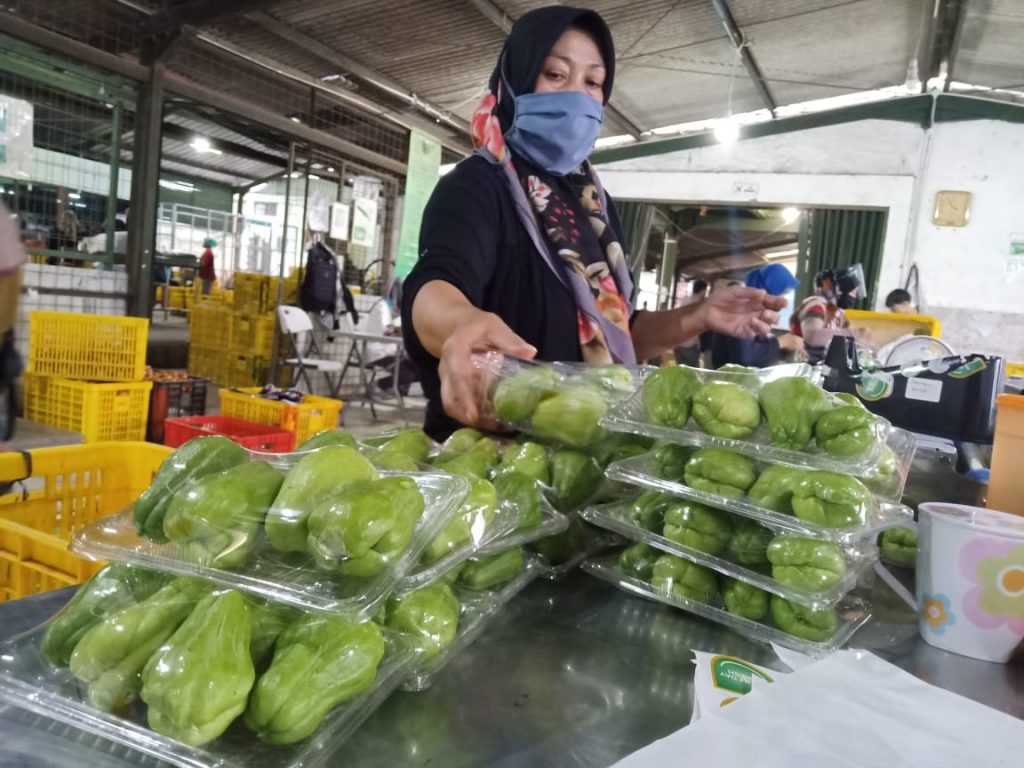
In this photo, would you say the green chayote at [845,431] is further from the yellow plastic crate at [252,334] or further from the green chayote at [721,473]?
the yellow plastic crate at [252,334]

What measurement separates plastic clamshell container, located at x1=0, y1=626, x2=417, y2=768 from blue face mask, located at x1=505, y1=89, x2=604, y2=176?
1.39 metres

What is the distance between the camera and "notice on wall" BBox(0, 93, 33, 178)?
468 cm

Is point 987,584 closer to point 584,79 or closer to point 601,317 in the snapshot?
point 601,317

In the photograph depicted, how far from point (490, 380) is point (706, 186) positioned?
848 centimetres

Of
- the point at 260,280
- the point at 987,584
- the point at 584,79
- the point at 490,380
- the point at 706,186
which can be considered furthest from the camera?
the point at 706,186

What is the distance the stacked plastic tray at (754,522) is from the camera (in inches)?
33.5

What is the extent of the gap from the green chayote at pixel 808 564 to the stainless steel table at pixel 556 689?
94 millimetres

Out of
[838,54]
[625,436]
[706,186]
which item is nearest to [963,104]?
[838,54]

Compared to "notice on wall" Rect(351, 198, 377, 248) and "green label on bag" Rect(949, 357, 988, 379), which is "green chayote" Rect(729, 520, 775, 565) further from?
"notice on wall" Rect(351, 198, 377, 248)

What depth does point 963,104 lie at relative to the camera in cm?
770

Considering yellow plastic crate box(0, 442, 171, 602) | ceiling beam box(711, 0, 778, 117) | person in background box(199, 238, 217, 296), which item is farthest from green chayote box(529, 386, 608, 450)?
person in background box(199, 238, 217, 296)

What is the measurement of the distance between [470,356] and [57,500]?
4.27 feet

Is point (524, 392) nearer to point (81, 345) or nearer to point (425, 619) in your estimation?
point (425, 619)

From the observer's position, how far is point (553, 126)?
1.72 metres
